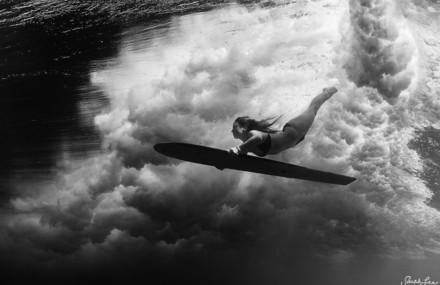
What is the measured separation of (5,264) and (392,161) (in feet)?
129

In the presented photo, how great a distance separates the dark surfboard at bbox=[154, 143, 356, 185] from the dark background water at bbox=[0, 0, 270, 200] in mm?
4831

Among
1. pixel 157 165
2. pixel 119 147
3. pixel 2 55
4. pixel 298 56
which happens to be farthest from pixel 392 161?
pixel 2 55

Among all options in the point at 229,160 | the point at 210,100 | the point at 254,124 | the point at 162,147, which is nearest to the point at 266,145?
the point at 254,124

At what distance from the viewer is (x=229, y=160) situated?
14.2ft

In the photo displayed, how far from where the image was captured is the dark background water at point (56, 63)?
7891 millimetres

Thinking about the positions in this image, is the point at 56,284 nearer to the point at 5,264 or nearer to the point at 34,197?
the point at 5,264

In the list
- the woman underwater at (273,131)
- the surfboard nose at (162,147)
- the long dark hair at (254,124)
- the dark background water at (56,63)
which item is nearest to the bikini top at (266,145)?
the woman underwater at (273,131)

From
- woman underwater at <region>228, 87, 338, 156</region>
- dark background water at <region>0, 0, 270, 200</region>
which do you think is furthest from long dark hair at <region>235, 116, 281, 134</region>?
dark background water at <region>0, 0, 270, 200</region>

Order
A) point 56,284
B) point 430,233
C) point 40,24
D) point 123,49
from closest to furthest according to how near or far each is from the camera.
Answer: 1. point 40,24
2. point 123,49
3. point 430,233
4. point 56,284

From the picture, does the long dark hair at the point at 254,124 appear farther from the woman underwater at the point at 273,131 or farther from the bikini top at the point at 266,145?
the bikini top at the point at 266,145

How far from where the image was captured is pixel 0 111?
10992mm

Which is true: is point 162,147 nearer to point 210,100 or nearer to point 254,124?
point 254,124

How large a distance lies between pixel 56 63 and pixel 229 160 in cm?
787

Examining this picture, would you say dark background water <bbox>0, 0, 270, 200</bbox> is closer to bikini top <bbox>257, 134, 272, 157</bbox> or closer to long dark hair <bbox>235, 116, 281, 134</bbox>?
long dark hair <bbox>235, 116, 281, 134</bbox>
